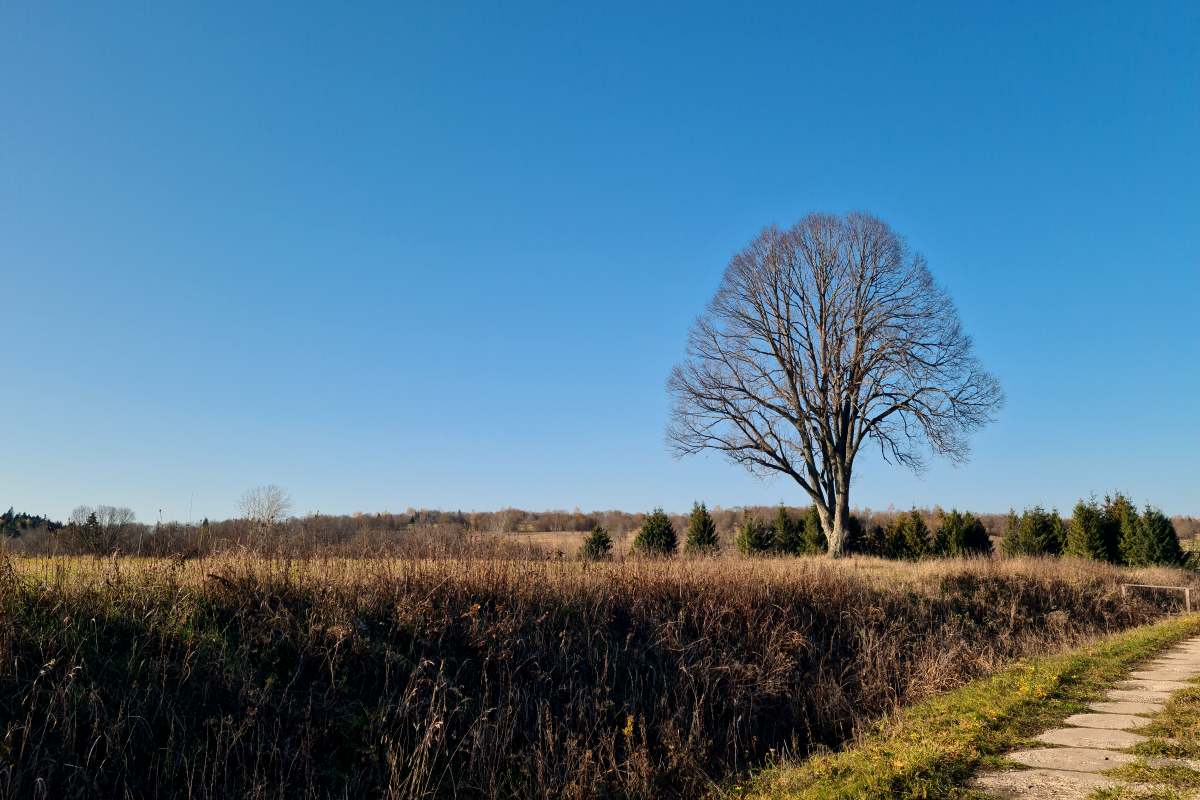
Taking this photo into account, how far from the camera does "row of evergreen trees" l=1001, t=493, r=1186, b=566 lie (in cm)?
3092

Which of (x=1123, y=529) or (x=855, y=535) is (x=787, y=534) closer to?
(x=855, y=535)

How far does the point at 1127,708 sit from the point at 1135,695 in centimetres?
88

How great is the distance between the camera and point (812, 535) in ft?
110

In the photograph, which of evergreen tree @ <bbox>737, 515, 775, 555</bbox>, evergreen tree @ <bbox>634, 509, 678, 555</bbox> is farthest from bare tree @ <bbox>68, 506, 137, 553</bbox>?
evergreen tree @ <bbox>737, 515, 775, 555</bbox>

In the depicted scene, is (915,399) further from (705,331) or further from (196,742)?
(196,742)

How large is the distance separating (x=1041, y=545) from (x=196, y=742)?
35047 millimetres

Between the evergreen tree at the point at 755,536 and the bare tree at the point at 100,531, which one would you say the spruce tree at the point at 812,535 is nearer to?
the evergreen tree at the point at 755,536

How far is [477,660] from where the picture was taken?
870 centimetres

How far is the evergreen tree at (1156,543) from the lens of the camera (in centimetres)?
3072

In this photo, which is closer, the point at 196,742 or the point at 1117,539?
the point at 196,742

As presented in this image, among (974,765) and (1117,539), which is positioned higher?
(1117,539)

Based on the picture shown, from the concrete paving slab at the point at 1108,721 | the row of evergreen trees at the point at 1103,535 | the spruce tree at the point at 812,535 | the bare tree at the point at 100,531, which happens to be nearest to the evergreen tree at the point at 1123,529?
the row of evergreen trees at the point at 1103,535

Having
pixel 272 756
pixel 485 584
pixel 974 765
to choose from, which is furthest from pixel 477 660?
pixel 974 765

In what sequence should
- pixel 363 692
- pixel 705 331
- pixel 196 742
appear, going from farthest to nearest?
pixel 705 331 < pixel 363 692 < pixel 196 742
